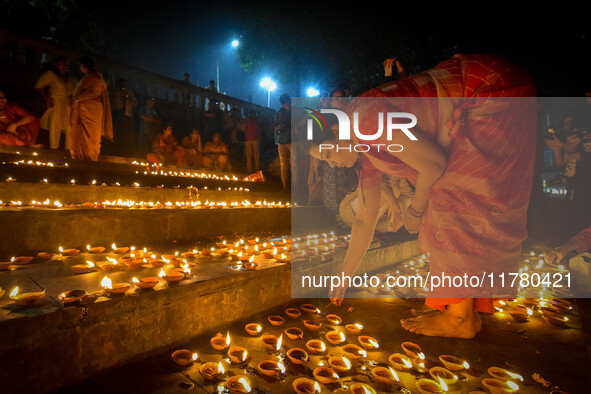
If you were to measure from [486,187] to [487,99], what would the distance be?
647 mm

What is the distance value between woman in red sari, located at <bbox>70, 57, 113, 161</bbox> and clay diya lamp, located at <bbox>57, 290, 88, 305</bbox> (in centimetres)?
579

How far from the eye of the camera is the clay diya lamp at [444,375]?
6.46 ft

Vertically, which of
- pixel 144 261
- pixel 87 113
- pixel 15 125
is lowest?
pixel 144 261

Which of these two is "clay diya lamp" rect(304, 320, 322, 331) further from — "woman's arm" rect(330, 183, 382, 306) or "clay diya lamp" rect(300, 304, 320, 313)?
"woman's arm" rect(330, 183, 382, 306)

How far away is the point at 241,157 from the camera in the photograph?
14078 mm

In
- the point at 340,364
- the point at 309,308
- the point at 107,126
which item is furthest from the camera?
the point at 107,126

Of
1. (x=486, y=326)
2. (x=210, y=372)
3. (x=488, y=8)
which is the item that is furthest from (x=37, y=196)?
(x=488, y=8)

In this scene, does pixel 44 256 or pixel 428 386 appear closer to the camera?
pixel 428 386

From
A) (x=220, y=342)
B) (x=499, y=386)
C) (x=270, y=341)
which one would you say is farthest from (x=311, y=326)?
(x=499, y=386)

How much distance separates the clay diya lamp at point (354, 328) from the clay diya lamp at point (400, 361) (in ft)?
1.58

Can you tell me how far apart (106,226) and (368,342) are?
3.21 meters

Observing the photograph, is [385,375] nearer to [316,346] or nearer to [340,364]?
[340,364]

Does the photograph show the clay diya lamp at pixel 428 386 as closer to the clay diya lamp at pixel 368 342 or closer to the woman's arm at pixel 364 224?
the clay diya lamp at pixel 368 342

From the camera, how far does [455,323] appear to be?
2.60 meters
